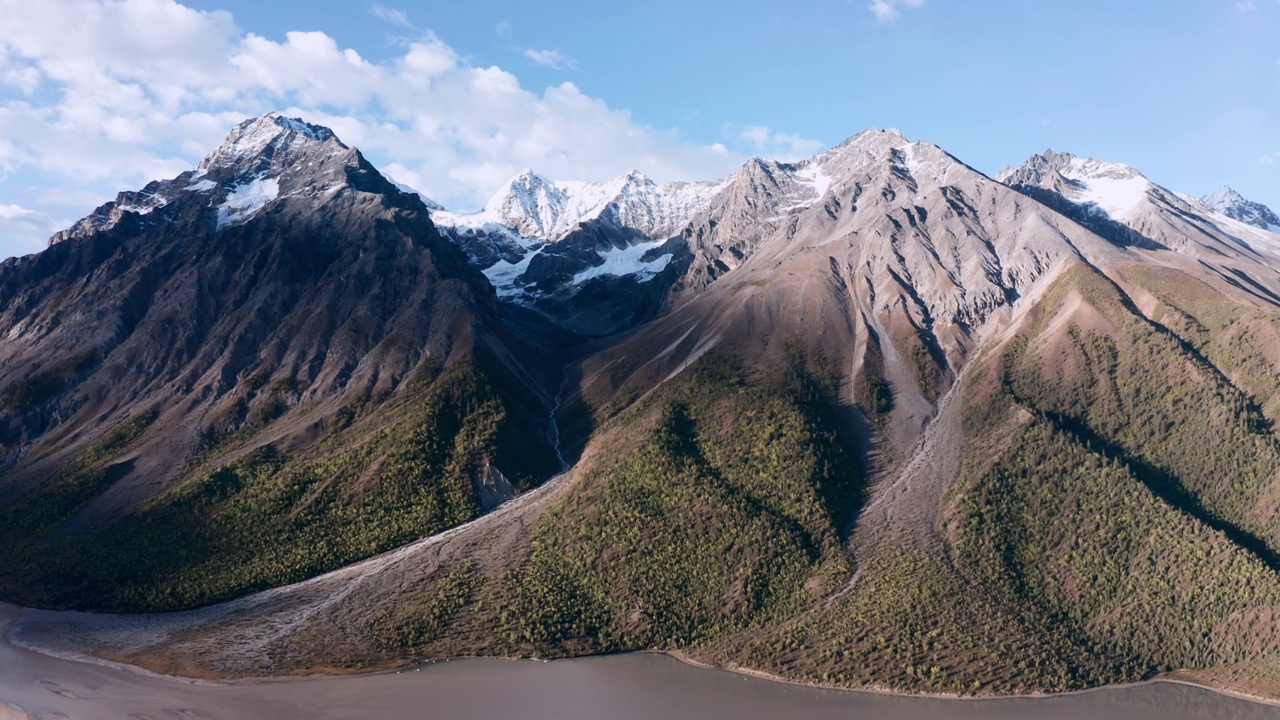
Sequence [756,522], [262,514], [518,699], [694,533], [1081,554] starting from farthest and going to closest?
[262,514]
[756,522]
[694,533]
[1081,554]
[518,699]

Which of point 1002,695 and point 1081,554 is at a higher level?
point 1081,554

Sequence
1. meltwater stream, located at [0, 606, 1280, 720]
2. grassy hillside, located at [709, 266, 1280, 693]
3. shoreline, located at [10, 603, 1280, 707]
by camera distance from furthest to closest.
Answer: grassy hillside, located at [709, 266, 1280, 693] → shoreline, located at [10, 603, 1280, 707] → meltwater stream, located at [0, 606, 1280, 720]

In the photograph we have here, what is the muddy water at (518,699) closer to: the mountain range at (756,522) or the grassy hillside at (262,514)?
the mountain range at (756,522)

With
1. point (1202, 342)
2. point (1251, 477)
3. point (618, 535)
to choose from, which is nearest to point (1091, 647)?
point (1251, 477)

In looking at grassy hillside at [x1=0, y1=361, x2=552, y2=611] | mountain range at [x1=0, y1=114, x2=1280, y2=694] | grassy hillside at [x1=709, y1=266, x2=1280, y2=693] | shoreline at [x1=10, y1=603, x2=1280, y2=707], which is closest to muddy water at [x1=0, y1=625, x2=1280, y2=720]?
shoreline at [x1=10, y1=603, x2=1280, y2=707]

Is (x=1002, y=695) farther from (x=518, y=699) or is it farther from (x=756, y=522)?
(x=518, y=699)

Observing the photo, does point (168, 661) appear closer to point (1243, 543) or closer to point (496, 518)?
point (496, 518)

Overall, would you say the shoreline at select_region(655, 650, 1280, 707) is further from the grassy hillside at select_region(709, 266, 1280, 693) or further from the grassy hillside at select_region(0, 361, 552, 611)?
the grassy hillside at select_region(0, 361, 552, 611)

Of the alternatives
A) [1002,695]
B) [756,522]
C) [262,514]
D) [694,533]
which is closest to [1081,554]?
[1002,695]
